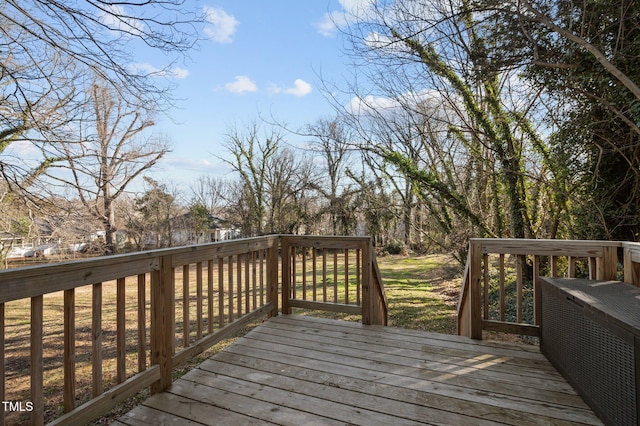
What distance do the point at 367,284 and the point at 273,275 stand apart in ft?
3.53

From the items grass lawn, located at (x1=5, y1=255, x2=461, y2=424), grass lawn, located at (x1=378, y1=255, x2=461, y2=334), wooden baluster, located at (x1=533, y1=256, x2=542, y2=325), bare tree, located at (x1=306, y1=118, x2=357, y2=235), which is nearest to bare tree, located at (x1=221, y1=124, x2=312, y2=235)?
bare tree, located at (x1=306, y1=118, x2=357, y2=235)

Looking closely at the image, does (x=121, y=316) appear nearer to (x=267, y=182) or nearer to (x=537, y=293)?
(x=537, y=293)

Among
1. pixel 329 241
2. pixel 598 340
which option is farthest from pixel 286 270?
pixel 598 340

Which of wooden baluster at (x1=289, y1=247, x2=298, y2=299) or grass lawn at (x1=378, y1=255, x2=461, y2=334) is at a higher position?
wooden baluster at (x1=289, y1=247, x2=298, y2=299)

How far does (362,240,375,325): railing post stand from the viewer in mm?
3238

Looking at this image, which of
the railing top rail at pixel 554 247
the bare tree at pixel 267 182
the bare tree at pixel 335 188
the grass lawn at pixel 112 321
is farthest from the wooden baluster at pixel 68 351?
the bare tree at pixel 267 182

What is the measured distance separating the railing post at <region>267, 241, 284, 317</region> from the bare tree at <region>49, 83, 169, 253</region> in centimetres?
294

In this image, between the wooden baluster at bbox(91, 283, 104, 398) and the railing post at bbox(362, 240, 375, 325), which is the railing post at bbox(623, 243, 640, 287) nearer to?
the railing post at bbox(362, 240, 375, 325)

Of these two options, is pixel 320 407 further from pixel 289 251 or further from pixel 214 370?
pixel 289 251

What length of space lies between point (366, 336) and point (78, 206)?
5.62 meters

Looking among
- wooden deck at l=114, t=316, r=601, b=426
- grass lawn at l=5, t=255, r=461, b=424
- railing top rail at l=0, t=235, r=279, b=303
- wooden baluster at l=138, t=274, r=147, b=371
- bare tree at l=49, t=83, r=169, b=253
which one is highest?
bare tree at l=49, t=83, r=169, b=253

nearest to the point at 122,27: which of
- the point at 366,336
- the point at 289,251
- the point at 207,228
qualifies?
the point at 289,251

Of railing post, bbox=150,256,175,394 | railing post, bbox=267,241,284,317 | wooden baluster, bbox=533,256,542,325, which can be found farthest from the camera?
railing post, bbox=267,241,284,317

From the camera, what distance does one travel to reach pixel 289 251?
3.58 m
